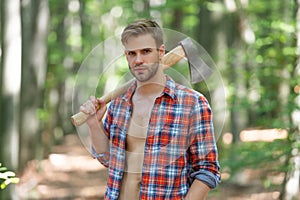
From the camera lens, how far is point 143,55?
9.87 feet

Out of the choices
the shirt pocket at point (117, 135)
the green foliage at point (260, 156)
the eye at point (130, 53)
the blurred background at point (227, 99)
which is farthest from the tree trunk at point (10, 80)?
the eye at point (130, 53)

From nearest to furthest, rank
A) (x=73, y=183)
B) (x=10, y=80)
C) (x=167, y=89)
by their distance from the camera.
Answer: (x=167, y=89) → (x=10, y=80) → (x=73, y=183)

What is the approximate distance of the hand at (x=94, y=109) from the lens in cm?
323

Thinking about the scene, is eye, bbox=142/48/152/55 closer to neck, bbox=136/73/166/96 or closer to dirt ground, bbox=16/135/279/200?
neck, bbox=136/73/166/96

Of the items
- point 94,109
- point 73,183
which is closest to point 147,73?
point 94,109

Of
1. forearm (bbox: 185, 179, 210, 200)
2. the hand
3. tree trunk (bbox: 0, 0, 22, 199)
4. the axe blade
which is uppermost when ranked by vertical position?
tree trunk (bbox: 0, 0, 22, 199)

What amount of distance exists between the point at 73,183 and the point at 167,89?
40.5ft

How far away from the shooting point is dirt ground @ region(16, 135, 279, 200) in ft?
36.2

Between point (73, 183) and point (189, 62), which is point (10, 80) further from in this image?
point (73, 183)

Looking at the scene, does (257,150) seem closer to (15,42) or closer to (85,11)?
(15,42)

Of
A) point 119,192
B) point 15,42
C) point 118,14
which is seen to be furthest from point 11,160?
point 118,14

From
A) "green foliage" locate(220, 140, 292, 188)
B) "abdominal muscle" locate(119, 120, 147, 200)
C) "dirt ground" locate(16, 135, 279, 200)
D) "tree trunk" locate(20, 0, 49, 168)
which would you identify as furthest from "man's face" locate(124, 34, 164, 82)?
"tree trunk" locate(20, 0, 49, 168)

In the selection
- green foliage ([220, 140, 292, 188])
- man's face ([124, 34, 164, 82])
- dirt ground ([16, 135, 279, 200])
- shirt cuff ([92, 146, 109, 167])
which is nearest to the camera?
man's face ([124, 34, 164, 82])

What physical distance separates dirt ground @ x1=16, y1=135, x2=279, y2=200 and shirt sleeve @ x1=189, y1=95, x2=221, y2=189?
4468mm
